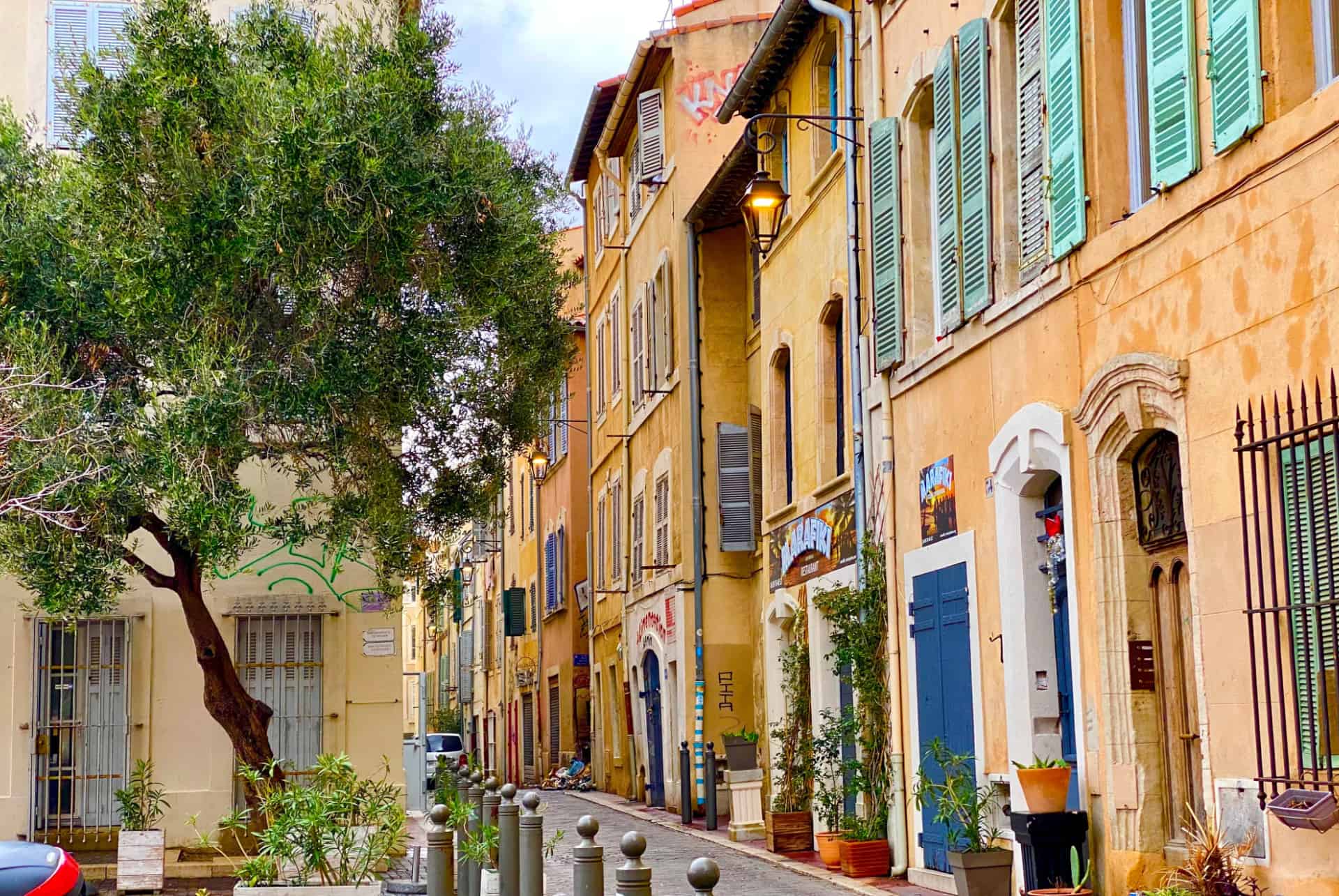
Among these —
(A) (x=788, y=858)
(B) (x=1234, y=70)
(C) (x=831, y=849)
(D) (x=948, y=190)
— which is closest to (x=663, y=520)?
(A) (x=788, y=858)

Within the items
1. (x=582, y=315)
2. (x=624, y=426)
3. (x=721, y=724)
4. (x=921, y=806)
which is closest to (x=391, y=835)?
(x=921, y=806)

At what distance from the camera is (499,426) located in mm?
16703

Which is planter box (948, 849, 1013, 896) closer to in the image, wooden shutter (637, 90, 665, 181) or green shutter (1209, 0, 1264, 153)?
green shutter (1209, 0, 1264, 153)

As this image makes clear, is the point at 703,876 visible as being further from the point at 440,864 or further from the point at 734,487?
the point at 734,487

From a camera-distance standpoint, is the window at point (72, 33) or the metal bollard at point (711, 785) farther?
the metal bollard at point (711, 785)

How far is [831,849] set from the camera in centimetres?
1521

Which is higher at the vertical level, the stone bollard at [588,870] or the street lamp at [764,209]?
the street lamp at [764,209]

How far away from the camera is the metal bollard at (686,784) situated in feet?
71.7

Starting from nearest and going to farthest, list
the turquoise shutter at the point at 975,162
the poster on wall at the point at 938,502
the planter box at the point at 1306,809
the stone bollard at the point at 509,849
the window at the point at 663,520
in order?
the planter box at the point at 1306,809 < the stone bollard at the point at 509,849 < the turquoise shutter at the point at 975,162 < the poster on wall at the point at 938,502 < the window at the point at 663,520

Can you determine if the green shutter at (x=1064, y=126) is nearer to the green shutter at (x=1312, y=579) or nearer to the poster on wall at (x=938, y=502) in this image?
the poster on wall at (x=938, y=502)

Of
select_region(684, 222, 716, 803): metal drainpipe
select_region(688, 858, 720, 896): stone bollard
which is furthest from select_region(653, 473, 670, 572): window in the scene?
select_region(688, 858, 720, 896): stone bollard

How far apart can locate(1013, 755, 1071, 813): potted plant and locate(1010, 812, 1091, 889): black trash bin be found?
0.06 meters

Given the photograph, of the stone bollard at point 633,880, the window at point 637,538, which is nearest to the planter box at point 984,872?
the stone bollard at point 633,880

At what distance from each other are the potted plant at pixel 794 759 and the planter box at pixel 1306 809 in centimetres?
845
